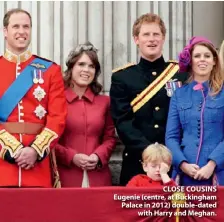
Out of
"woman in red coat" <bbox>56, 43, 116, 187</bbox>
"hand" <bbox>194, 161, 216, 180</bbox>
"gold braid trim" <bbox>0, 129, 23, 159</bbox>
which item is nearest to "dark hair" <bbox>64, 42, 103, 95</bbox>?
"woman in red coat" <bbox>56, 43, 116, 187</bbox>

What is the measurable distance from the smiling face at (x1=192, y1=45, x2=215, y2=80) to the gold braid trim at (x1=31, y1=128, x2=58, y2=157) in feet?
3.25

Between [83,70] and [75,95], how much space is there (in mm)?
178

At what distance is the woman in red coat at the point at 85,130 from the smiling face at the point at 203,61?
2.45 feet

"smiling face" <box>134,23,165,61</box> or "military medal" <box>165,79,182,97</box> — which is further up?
"smiling face" <box>134,23,165,61</box>

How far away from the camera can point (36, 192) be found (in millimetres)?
4684

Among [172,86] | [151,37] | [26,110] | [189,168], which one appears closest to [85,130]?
[26,110]

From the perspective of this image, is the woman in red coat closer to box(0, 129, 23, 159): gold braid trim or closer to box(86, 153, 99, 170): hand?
box(86, 153, 99, 170): hand

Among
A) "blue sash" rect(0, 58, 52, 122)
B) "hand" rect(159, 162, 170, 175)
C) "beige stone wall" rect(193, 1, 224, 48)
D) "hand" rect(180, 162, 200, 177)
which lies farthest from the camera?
"beige stone wall" rect(193, 1, 224, 48)

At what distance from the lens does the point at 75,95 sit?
235 inches

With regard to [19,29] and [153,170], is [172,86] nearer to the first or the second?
[153,170]

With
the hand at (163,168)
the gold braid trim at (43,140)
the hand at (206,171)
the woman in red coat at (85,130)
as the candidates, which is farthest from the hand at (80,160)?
the hand at (206,171)

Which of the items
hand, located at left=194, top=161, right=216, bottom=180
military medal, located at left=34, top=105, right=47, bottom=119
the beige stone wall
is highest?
the beige stone wall

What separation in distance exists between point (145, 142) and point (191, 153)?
0.33 m

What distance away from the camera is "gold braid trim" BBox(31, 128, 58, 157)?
535 centimetres
